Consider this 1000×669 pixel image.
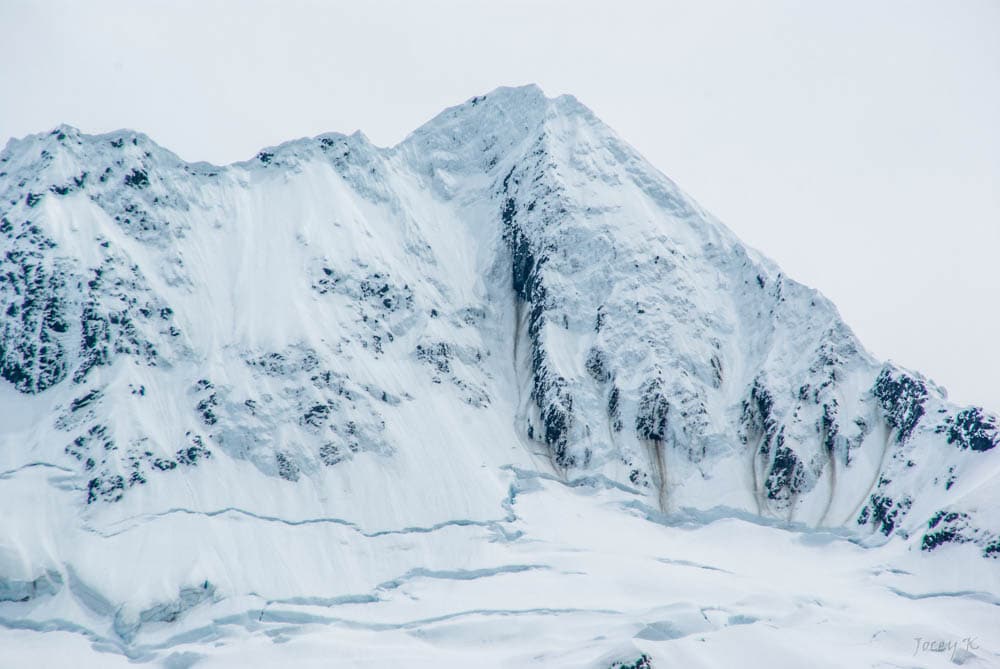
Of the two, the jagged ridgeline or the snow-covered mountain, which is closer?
the snow-covered mountain

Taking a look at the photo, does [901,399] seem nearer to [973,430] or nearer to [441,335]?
[973,430]

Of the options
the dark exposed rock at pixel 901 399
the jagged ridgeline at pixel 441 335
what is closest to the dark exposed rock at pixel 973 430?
the jagged ridgeline at pixel 441 335

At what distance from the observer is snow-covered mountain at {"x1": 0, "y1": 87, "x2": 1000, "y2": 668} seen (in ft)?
338

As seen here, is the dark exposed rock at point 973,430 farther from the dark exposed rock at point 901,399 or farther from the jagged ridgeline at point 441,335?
the dark exposed rock at point 901,399

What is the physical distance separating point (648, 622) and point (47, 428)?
245 ft

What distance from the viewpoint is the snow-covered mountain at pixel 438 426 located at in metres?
103

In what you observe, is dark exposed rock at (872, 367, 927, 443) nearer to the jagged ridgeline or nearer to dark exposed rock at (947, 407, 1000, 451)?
the jagged ridgeline

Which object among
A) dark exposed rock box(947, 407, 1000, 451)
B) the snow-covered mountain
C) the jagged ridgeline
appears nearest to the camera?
the snow-covered mountain

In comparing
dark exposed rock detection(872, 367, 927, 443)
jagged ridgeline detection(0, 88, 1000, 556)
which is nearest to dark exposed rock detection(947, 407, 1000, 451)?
jagged ridgeline detection(0, 88, 1000, 556)

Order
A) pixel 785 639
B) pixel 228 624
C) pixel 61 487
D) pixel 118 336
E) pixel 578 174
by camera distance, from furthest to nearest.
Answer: pixel 578 174
pixel 118 336
pixel 61 487
pixel 228 624
pixel 785 639

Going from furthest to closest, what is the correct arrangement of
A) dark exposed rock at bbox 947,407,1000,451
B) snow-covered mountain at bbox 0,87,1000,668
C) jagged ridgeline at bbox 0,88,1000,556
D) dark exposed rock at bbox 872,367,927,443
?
1. dark exposed rock at bbox 872,367,927,443
2. jagged ridgeline at bbox 0,88,1000,556
3. dark exposed rock at bbox 947,407,1000,451
4. snow-covered mountain at bbox 0,87,1000,668

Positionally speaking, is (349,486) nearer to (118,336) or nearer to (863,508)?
(118,336)

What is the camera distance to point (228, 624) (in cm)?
10156

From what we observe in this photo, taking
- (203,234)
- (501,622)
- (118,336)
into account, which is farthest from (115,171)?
(501,622)
